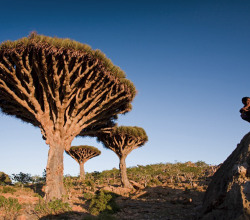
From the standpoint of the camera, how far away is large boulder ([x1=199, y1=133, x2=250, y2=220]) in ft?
10.9

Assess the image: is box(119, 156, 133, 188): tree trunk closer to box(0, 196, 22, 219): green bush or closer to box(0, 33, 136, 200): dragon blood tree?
box(0, 33, 136, 200): dragon blood tree

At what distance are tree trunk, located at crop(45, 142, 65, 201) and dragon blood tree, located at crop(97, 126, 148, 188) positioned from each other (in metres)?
8.78

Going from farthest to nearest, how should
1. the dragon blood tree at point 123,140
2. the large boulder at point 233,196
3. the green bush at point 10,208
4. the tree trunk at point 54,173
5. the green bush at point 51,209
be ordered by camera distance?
1. the dragon blood tree at point 123,140
2. the tree trunk at point 54,173
3. the green bush at point 51,209
4. the green bush at point 10,208
5. the large boulder at point 233,196

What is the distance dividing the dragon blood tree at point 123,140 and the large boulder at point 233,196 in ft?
46.1

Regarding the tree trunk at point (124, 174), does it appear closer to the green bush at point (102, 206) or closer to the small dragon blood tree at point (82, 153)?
the green bush at point (102, 206)

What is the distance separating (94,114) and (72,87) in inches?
83.9

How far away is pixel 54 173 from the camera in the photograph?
9477mm

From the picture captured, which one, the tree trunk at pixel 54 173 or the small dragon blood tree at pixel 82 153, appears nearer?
the tree trunk at pixel 54 173

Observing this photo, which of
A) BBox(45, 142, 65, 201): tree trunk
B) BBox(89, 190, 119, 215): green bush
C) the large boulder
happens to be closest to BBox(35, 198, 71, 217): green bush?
BBox(89, 190, 119, 215): green bush

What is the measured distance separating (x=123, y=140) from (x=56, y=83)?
1040 cm

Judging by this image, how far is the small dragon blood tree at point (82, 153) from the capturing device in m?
30.2

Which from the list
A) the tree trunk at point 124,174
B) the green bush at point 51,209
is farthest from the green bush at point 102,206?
the tree trunk at point 124,174

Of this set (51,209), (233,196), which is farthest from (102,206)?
(233,196)

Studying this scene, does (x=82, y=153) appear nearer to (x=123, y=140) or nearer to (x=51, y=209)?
(x=123, y=140)
